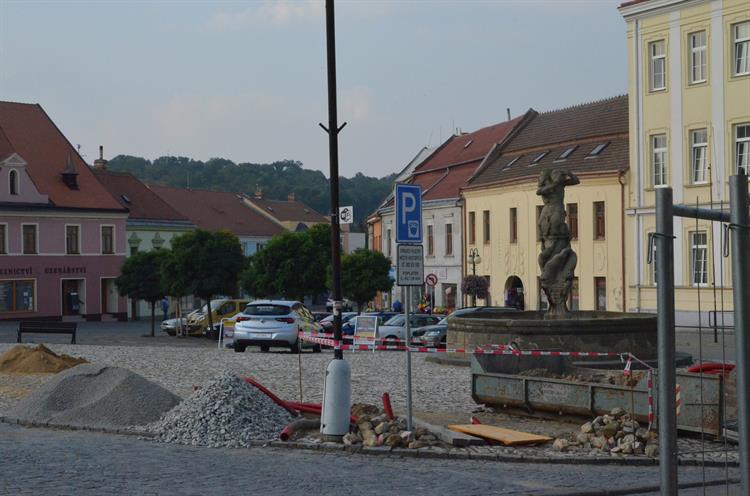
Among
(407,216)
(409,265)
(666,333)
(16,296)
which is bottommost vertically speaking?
(16,296)

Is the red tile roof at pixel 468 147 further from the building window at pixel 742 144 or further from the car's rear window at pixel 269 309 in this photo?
the car's rear window at pixel 269 309

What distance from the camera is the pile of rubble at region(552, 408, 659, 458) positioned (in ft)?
41.7

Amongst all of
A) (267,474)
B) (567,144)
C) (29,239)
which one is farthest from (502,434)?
(29,239)

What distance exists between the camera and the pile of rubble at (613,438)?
1271cm

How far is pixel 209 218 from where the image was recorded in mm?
95438

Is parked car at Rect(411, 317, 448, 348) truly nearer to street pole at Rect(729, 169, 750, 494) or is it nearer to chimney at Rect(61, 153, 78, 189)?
street pole at Rect(729, 169, 750, 494)

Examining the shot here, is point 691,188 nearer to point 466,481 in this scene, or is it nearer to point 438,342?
point 438,342

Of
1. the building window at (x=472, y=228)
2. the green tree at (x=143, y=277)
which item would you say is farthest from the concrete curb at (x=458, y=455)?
the building window at (x=472, y=228)

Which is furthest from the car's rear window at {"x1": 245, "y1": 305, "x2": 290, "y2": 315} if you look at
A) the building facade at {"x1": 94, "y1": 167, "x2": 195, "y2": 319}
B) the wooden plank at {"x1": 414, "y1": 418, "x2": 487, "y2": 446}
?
the building facade at {"x1": 94, "y1": 167, "x2": 195, "y2": 319}

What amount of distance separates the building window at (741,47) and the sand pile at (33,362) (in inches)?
1114

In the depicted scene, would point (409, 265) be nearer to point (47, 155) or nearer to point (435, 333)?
point (435, 333)

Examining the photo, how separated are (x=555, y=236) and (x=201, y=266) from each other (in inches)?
1176

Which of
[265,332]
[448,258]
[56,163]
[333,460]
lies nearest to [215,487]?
[333,460]

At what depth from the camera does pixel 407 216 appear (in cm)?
1381
